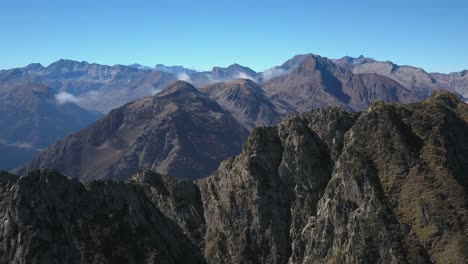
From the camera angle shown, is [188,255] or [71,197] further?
[188,255]

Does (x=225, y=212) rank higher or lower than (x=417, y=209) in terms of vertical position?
lower

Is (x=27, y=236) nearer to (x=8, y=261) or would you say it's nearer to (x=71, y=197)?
(x=8, y=261)

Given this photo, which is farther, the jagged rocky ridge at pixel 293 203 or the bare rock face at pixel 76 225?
the jagged rocky ridge at pixel 293 203

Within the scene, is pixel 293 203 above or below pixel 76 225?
above

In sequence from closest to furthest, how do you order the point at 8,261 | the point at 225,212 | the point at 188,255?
the point at 8,261 → the point at 188,255 → the point at 225,212

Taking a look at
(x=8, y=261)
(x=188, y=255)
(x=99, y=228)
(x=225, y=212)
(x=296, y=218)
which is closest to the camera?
(x=8, y=261)

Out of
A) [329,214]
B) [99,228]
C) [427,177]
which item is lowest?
[99,228]

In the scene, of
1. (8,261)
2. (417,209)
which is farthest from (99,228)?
(417,209)

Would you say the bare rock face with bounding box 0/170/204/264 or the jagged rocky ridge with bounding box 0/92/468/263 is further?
the jagged rocky ridge with bounding box 0/92/468/263
